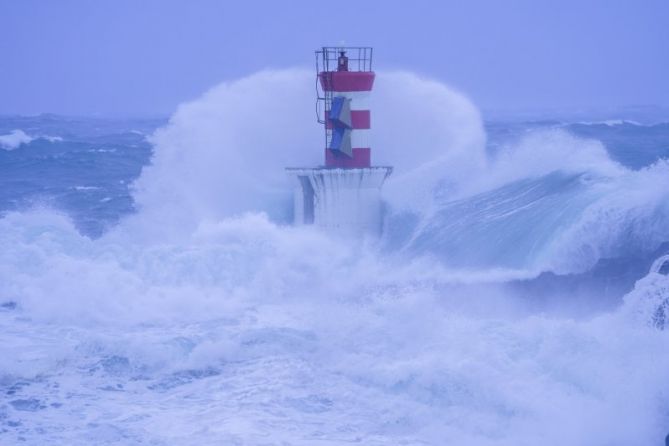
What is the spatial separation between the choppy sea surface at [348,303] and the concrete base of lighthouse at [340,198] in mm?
222

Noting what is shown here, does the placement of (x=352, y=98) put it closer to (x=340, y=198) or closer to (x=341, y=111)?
(x=341, y=111)

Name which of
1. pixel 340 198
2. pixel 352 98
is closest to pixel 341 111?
pixel 352 98

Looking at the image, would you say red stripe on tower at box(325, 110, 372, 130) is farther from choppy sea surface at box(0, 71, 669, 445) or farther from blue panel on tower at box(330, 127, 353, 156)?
choppy sea surface at box(0, 71, 669, 445)

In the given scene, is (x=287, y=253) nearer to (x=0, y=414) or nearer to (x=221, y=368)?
(x=221, y=368)

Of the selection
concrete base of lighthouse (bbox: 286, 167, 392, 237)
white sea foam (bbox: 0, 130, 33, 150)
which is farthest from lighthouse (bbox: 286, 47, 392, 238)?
white sea foam (bbox: 0, 130, 33, 150)

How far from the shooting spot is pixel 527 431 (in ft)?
15.7

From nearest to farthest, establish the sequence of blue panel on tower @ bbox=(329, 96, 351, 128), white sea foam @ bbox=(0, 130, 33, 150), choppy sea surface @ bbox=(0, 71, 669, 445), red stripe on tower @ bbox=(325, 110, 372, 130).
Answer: choppy sea surface @ bbox=(0, 71, 669, 445) → blue panel on tower @ bbox=(329, 96, 351, 128) → red stripe on tower @ bbox=(325, 110, 372, 130) → white sea foam @ bbox=(0, 130, 33, 150)

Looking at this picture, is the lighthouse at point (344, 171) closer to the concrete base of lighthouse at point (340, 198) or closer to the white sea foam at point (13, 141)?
the concrete base of lighthouse at point (340, 198)

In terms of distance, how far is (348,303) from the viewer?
775 centimetres

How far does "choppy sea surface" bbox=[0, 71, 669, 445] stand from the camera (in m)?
5.08

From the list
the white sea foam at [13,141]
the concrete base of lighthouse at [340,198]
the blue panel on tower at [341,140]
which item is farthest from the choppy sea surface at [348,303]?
the white sea foam at [13,141]

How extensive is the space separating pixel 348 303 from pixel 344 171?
2.06m

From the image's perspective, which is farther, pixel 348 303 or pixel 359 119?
pixel 359 119

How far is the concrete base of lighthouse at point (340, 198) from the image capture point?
9227mm
